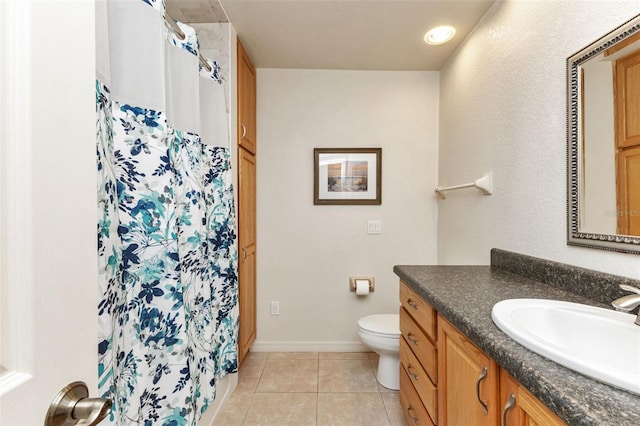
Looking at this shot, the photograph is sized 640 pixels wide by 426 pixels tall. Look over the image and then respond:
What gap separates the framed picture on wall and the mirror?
55.7 inches

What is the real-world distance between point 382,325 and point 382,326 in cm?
2

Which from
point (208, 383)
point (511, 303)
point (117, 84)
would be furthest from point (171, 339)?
point (511, 303)

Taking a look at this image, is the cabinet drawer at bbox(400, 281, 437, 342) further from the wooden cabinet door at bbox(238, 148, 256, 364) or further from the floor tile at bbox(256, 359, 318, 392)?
the wooden cabinet door at bbox(238, 148, 256, 364)

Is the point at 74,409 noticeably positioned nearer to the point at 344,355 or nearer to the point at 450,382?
the point at 450,382

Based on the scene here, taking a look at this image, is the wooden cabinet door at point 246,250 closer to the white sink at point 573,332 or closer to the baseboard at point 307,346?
the baseboard at point 307,346

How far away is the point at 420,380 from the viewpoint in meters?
1.31

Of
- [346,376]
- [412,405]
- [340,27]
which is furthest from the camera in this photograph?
[346,376]

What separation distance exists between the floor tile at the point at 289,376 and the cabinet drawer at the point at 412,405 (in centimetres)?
65

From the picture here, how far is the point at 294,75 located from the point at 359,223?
1.36 metres

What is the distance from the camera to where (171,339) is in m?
1.08

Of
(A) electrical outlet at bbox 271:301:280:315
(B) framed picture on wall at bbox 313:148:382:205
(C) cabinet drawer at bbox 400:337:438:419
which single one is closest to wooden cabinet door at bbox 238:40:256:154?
(B) framed picture on wall at bbox 313:148:382:205

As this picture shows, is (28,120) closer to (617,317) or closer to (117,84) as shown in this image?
(117,84)

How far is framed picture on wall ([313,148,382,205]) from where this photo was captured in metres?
2.45

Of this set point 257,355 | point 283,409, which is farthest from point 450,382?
point 257,355
